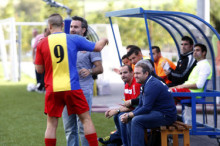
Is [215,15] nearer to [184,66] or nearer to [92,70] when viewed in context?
[184,66]

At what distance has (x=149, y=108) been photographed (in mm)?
5980

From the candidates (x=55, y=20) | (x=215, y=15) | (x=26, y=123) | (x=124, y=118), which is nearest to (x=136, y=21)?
(x=215, y=15)

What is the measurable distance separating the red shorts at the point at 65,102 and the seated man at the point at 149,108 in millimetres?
922

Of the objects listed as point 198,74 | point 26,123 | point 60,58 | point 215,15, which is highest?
point 215,15

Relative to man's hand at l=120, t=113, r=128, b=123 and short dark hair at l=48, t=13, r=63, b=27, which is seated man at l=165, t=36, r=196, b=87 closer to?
man's hand at l=120, t=113, r=128, b=123

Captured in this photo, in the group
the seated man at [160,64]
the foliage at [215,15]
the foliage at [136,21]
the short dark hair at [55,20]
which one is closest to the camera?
the short dark hair at [55,20]

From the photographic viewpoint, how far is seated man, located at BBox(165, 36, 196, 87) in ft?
26.1

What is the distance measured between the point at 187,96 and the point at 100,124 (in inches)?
114

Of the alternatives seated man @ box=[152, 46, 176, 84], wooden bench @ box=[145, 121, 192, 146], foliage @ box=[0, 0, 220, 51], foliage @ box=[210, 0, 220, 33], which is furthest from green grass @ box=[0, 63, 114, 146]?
foliage @ box=[210, 0, 220, 33]

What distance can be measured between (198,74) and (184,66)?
0.62 meters

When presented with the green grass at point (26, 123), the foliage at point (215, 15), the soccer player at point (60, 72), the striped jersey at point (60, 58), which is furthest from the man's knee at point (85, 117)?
the foliage at point (215, 15)

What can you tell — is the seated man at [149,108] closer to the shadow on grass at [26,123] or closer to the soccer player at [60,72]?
the soccer player at [60,72]

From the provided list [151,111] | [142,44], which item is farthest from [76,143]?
[142,44]

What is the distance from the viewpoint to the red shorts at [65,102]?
5273mm
